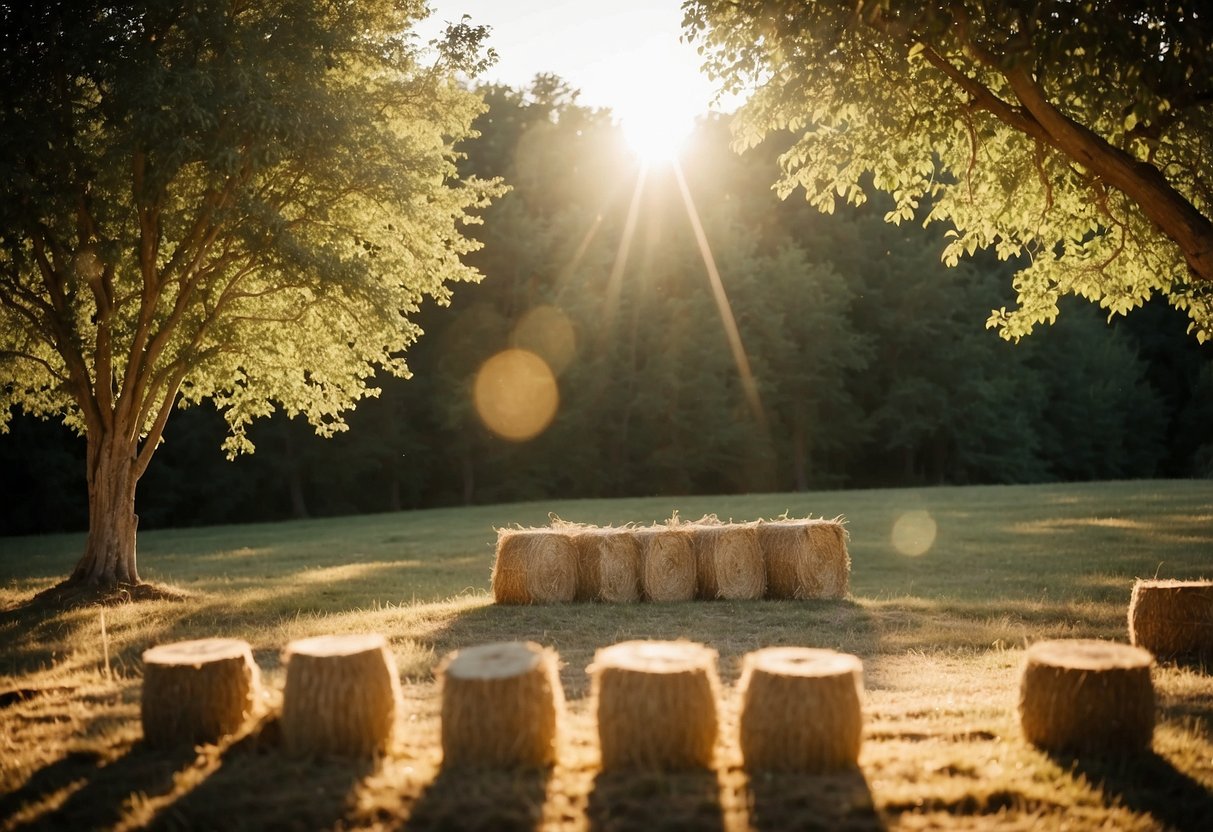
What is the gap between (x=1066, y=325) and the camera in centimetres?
5650

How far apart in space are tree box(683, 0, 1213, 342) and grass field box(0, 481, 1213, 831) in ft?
14.0

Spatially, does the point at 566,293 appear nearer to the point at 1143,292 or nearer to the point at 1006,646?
the point at 1143,292

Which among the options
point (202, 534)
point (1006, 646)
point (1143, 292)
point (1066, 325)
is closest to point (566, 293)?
point (202, 534)

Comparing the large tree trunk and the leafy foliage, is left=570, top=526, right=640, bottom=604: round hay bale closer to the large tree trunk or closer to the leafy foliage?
the leafy foliage

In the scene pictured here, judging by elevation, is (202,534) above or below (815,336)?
below

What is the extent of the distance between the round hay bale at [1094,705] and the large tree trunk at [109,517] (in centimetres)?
1285

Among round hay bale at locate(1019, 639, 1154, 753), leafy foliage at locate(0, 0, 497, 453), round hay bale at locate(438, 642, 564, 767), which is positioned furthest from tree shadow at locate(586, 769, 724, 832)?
leafy foliage at locate(0, 0, 497, 453)

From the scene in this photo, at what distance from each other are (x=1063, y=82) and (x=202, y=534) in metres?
29.9

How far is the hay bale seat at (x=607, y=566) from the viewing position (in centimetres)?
1170

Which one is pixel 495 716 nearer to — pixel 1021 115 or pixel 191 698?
pixel 191 698

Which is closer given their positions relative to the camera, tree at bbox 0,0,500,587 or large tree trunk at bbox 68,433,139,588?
tree at bbox 0,0,500,587

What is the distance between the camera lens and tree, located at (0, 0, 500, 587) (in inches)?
491

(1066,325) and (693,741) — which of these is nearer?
(693,741)

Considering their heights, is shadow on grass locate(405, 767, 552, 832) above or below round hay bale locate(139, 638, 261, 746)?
below
